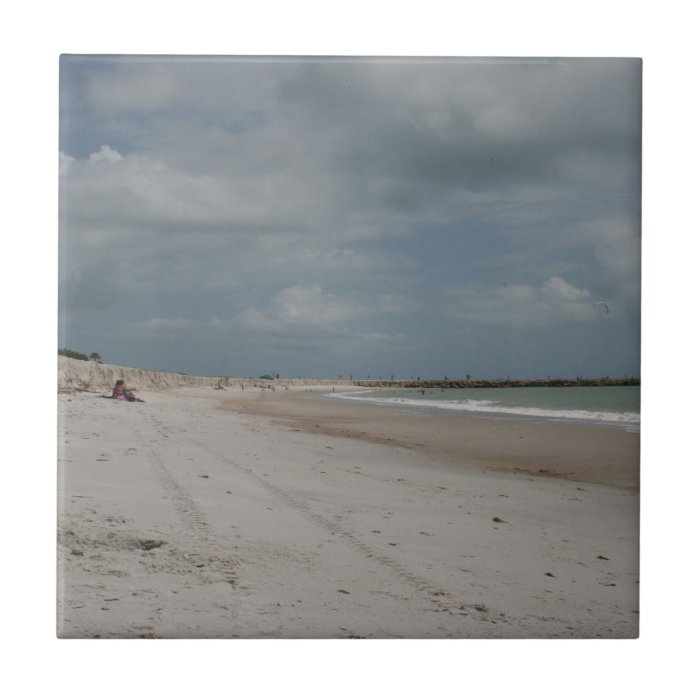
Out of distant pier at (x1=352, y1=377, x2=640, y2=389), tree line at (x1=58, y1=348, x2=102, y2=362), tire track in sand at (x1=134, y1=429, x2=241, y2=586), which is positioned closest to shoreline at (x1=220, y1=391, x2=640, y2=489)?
distant pier at (x1=352, y1=377, x2=640, y2=389)

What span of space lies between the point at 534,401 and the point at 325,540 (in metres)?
1.78

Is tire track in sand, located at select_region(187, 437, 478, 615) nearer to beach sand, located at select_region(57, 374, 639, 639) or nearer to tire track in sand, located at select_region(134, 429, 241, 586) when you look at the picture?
beach sand, located at select_region(57, 374, 639, 639)

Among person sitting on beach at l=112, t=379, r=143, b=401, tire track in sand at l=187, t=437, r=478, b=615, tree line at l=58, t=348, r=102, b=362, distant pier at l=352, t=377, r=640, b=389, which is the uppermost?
tree line at l=58, t=348, r=102, b=362

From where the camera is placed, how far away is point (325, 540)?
11.2ft

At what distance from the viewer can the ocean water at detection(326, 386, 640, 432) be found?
360 centimetres

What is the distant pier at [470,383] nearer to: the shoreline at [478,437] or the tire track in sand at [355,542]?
the shoreline at [478,437]

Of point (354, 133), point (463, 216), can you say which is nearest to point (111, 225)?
point (354, 133)

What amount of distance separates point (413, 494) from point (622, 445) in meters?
1.18

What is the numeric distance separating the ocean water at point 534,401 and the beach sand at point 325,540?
108mm

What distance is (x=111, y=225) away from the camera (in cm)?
354

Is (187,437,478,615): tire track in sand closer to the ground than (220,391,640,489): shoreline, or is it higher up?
closer to the ground

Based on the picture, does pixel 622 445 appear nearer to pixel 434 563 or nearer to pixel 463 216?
pixel 434 563

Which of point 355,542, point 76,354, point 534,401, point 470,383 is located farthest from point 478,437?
point 76,354

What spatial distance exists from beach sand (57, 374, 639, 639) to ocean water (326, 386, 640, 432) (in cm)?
11
